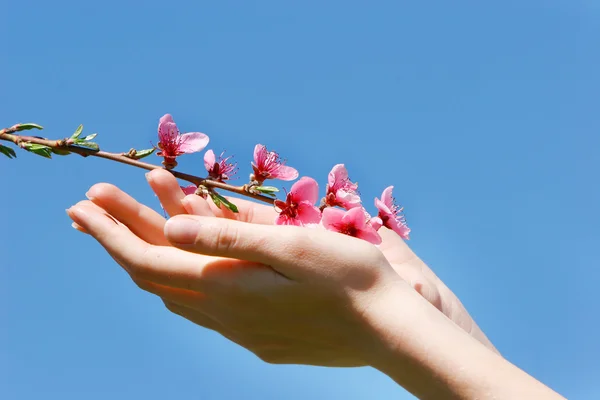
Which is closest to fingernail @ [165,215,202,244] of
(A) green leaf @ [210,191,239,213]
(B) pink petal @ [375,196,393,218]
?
(A) green leaf @ [210,191,239,213]

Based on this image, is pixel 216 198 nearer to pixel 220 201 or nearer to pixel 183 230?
pixel 220 201

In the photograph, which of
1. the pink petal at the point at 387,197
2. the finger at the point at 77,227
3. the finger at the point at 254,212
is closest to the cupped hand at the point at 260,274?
the finger at the point at 77,227

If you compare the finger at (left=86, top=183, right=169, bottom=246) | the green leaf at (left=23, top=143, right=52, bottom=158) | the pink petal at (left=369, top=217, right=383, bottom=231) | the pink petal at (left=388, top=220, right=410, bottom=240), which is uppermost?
the pink petal at (left=388, top=220, right=410, bottom=240)

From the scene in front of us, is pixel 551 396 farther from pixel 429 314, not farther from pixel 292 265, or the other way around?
pixel 292 265

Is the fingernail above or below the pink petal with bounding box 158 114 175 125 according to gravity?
below

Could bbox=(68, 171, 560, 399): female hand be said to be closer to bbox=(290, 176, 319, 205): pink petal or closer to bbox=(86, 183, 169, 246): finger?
bbox=(86, 183, 169, 246): finger

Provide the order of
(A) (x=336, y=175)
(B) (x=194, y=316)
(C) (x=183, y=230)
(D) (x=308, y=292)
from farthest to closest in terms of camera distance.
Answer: (A) (x=336, y=175)
(B) (x=194, y=316)
(D) (x=308, y=292)
(C) (x=183, y=230)

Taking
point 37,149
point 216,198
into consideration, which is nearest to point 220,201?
point 216,198

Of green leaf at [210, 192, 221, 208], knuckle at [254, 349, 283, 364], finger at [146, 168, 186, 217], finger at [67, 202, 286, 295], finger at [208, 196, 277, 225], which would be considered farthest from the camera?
finger at [208, 196, 277, 225]
